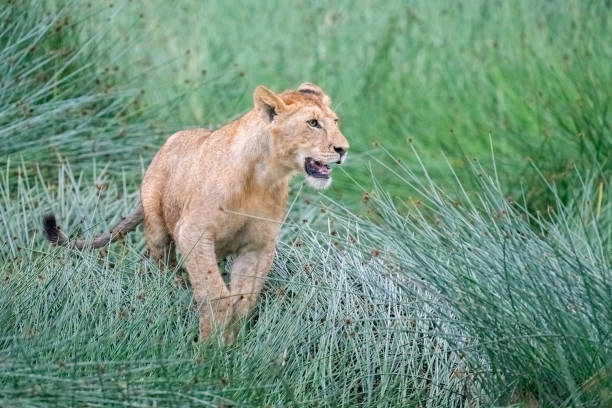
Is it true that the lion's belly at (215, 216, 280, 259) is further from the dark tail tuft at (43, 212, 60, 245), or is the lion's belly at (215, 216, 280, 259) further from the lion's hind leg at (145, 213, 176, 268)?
the dark tail tuft at (43, 212, 60, 245)

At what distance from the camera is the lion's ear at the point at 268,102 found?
18.8 ft

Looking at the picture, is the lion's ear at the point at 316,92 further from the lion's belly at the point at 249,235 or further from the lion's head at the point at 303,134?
the lion's belly at the point at 249,235

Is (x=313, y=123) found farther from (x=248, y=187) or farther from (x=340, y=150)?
(x=248, y=187)

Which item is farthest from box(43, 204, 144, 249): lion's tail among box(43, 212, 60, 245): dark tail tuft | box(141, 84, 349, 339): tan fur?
box(141, 84, 349, 339): tan fur

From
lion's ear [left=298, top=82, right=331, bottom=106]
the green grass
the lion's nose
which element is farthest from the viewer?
lion's ear [left=298, top=82, right=331, bottom=106]

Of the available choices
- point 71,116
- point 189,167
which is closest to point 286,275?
point 189,167

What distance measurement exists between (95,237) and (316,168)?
51.2 inches

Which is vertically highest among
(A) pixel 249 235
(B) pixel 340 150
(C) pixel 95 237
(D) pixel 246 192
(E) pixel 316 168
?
(B) pixel 340 150

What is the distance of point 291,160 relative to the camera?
5762 mm

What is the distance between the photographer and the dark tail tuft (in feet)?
19.7

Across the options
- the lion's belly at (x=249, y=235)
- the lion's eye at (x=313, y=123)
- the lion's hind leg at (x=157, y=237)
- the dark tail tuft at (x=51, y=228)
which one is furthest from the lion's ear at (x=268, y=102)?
the dark tail tuft at (x=51, y=228)

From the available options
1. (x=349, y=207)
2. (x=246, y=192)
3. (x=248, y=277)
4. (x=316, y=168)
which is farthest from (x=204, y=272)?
(x=349, y=207)

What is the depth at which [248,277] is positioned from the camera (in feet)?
19.3

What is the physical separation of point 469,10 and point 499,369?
19.8 feet
